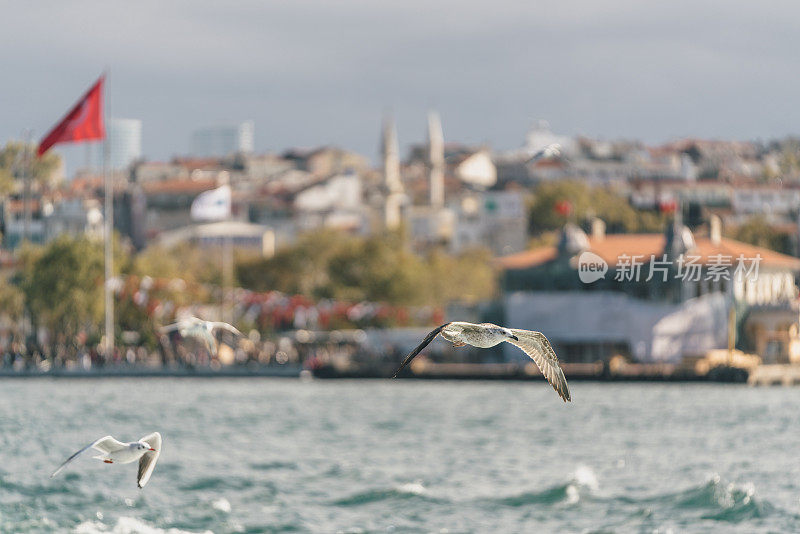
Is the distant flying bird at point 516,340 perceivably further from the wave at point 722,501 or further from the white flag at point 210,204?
the white flag at point 210,204

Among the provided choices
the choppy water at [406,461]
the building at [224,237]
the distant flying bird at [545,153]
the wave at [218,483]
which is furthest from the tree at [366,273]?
the distant flying bird at [545,153]

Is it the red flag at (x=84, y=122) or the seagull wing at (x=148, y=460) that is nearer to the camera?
the seagull wing at (x=148, y=460)

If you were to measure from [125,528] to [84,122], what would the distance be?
110 feet

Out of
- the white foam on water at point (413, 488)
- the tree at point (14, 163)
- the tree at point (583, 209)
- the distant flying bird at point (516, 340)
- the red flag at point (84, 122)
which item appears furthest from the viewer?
the tree at point (583, 209)

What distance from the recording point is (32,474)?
3375cm

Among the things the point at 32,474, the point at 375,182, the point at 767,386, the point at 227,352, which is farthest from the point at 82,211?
the point at 32,474

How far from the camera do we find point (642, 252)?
→ 78.4m

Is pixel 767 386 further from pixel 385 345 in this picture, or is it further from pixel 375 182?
pixel 375 182

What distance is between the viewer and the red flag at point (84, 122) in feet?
185

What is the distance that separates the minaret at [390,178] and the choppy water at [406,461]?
2776 inches

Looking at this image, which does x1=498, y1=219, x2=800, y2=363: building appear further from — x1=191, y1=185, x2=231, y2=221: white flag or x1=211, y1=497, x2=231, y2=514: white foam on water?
x1=211, y1=497, x2=231, y2=514: white foam on water

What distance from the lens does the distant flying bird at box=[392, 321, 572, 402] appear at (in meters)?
16.6

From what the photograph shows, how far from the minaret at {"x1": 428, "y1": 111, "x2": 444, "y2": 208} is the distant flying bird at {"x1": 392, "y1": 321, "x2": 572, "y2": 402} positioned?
122 meters

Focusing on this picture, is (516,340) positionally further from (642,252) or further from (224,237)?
(224,237)
